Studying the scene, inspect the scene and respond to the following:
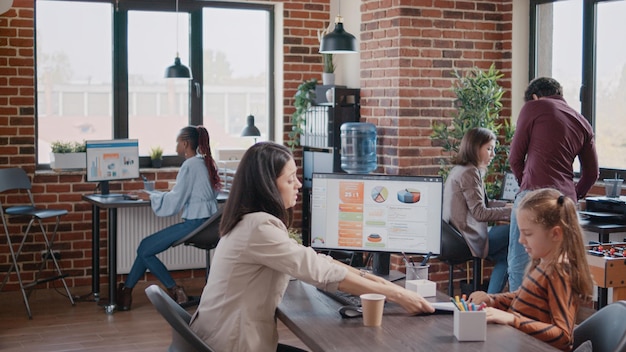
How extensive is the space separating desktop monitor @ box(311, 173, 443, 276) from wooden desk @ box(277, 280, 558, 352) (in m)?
0.42

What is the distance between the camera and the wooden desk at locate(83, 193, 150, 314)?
627 centimetres

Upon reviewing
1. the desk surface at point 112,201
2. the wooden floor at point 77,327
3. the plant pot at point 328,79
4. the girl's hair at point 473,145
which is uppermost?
the plant pot at point 328,79

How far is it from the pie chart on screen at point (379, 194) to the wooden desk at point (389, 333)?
52cm

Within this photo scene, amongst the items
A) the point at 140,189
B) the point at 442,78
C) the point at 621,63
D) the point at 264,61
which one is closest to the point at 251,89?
the point at 264,61

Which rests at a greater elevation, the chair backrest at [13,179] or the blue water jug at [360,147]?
the blue water jug at [360,147]

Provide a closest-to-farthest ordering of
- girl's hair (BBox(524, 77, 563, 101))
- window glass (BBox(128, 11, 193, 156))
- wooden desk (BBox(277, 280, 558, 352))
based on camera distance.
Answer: wooden desk (BBox(277, 280, 558, 352)), girl's hair (BBox(524, 77, 563, 101)), window glass (BBox(128, 11, 193, 156))

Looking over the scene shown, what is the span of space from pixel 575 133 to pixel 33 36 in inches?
159

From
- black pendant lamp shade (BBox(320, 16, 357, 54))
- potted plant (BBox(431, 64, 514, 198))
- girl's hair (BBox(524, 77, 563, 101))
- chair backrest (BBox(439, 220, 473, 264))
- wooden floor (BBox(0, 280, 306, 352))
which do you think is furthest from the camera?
potted plant (BBox(431, 64, 514, 198))

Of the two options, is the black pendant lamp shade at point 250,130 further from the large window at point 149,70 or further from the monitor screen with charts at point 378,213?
the monitor screen with charts at point 378,213

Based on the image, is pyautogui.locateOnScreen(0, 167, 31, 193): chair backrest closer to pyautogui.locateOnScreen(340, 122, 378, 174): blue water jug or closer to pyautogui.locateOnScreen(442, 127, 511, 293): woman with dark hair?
pyautogui.locateOnScreen(340, 122, 378, 174): blue water jug

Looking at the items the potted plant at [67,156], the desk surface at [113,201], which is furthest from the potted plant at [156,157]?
the potted plant at [67,156]

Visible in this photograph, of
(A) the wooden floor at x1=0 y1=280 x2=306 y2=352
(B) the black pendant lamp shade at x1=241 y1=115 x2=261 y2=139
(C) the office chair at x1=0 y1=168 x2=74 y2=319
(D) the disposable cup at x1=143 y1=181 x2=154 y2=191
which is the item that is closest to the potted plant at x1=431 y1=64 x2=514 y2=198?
(B) the black pendant lamp shade at x1=241 y1=115 x2=261 y2=139

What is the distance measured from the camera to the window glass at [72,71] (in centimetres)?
678

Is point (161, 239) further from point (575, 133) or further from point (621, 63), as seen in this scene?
point (621, 63)
